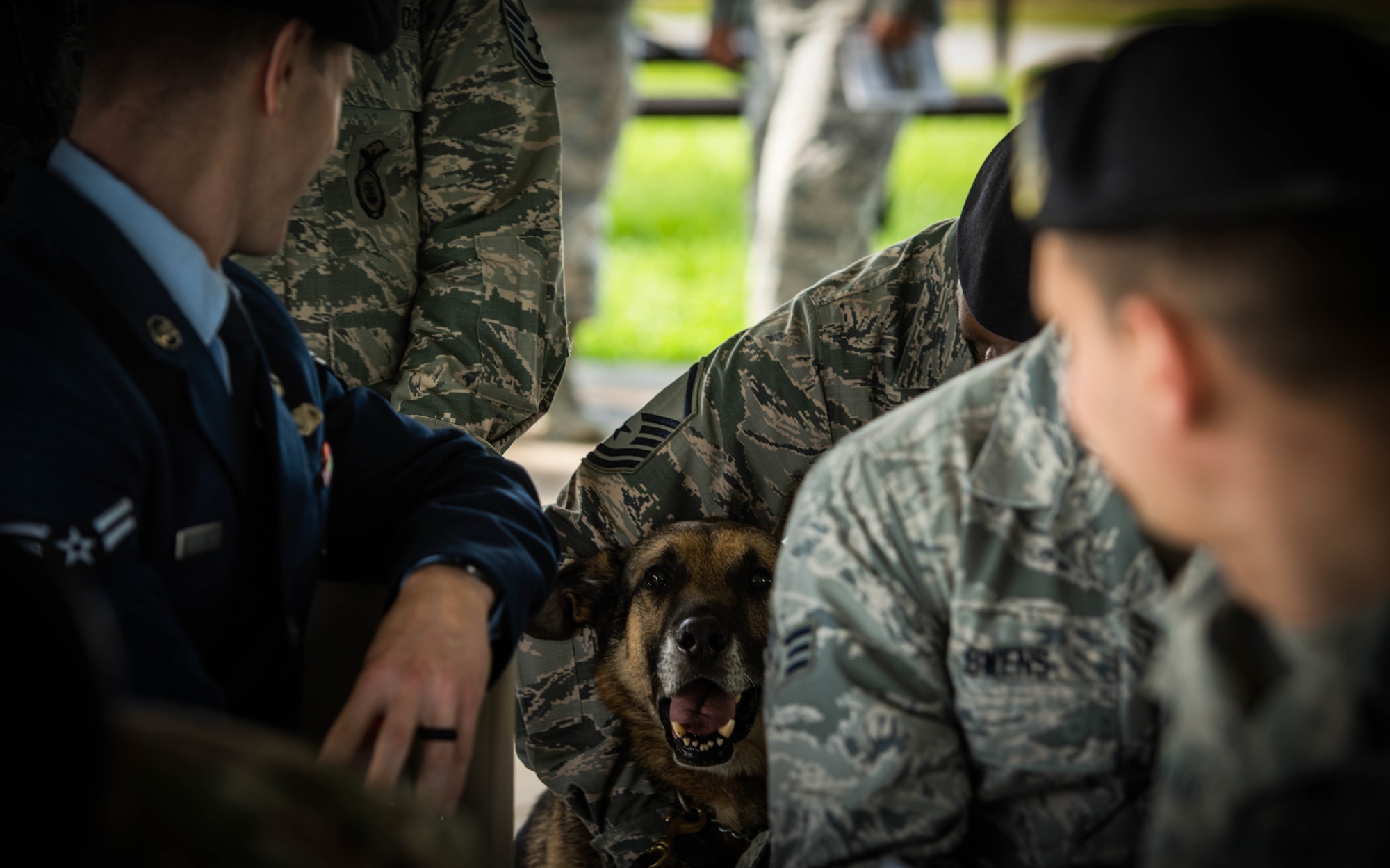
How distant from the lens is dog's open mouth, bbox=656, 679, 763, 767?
2.00 m

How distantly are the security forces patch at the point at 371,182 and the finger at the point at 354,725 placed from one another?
1055mm

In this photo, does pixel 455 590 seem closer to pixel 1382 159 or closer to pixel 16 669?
pixel 16 669

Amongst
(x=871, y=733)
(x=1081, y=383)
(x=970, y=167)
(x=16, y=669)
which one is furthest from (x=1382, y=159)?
(x=970, y=167)

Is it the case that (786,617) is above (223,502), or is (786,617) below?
below

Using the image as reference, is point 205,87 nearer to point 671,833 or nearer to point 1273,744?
point 1273,744

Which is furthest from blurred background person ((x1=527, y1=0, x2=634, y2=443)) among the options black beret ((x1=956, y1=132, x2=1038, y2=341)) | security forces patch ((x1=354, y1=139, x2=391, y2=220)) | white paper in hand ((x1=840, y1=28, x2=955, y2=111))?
black beret ((x1=956, y1=132, x2=1038, y2=341))

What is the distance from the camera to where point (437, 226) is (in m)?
1.99

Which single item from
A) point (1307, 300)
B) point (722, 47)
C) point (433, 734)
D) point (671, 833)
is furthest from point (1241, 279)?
point (722, 47)

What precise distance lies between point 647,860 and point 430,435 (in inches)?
31.6

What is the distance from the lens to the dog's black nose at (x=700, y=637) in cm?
197

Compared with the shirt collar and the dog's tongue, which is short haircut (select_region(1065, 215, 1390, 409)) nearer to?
the shirt collar

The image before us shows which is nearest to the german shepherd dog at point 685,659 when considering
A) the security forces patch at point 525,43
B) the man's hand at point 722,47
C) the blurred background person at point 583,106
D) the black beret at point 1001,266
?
the black beret at point 1001,266

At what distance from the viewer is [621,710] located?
6.92ft

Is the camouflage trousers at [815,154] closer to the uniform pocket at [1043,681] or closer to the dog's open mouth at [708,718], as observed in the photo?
the dog's open mouth at [708,718]
